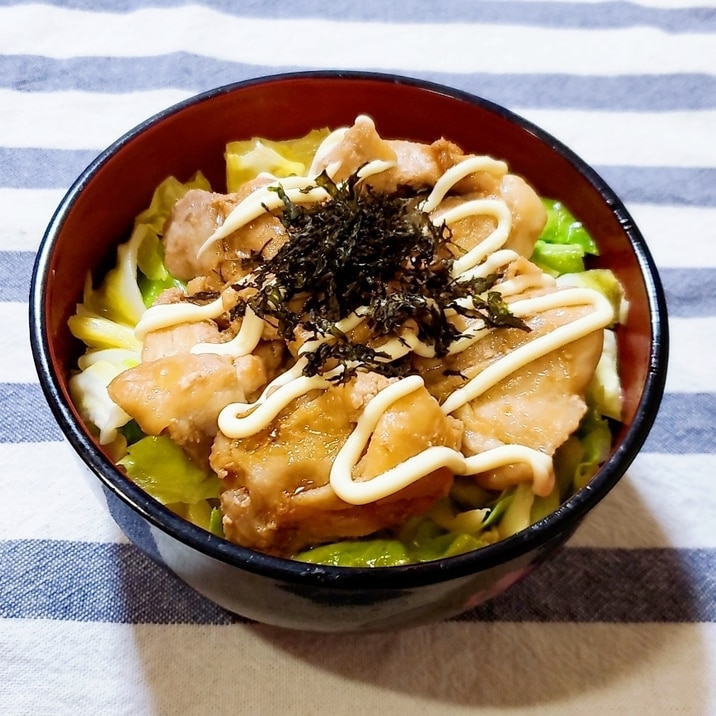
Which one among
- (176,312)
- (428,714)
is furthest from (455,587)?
(176,312)

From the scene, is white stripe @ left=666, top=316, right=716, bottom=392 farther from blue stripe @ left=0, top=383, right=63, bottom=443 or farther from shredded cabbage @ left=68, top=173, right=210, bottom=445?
blue stripe @ left=0, top=383, right=63, bottom=443

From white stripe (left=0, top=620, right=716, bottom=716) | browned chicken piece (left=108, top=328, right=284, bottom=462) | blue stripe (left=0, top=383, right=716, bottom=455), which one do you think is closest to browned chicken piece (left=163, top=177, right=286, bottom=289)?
browned chicken piece (left=108, top=328, right=284, bottom=462)

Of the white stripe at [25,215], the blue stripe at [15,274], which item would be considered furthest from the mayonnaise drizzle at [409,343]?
the white stripe at [25,215]

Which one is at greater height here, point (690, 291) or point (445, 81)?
point (445, 81)

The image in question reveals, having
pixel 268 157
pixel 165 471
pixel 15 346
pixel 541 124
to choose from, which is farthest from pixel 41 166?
pixel 541 124

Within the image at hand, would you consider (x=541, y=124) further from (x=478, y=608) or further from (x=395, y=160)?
(x=478, y=608)

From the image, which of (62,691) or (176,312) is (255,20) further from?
(62,691)

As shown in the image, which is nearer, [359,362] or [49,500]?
[359,362]
